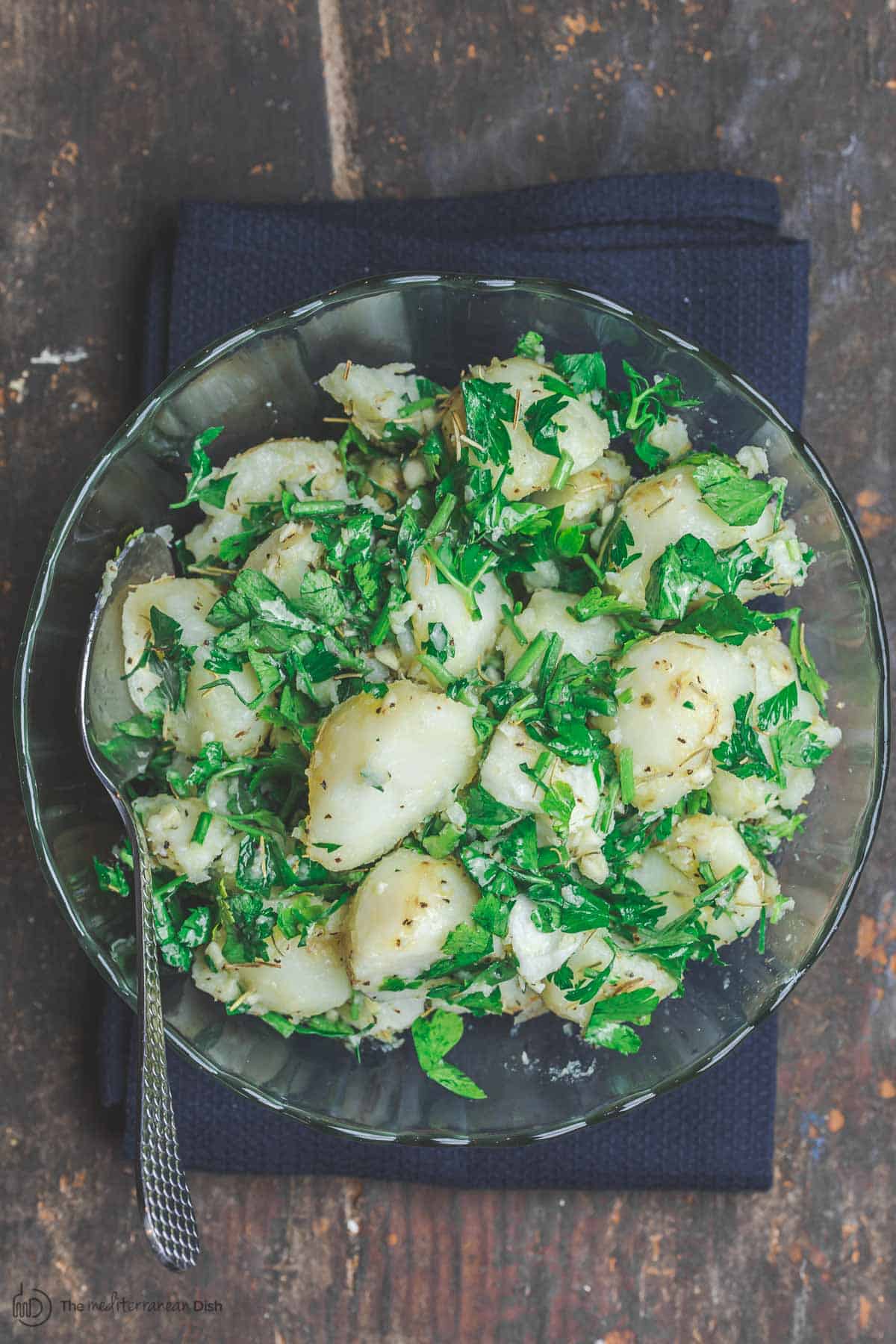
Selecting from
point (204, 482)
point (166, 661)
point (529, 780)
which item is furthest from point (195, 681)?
point (529, 780)

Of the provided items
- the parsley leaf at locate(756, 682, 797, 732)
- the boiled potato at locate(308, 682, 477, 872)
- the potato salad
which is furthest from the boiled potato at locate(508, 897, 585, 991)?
the parsley leaf at locate(756, 682, 797, 732)

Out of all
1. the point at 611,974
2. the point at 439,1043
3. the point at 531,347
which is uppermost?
the point at 531,347

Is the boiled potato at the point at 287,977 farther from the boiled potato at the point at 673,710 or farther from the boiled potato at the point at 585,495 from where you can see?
the boiled potato at the point at 585,495

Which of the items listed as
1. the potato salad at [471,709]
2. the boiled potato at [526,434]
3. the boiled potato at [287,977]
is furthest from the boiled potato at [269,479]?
the boiled potato at [287,977]

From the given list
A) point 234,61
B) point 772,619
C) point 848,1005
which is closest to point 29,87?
point 234,61

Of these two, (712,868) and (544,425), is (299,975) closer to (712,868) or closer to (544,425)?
(712,868)
